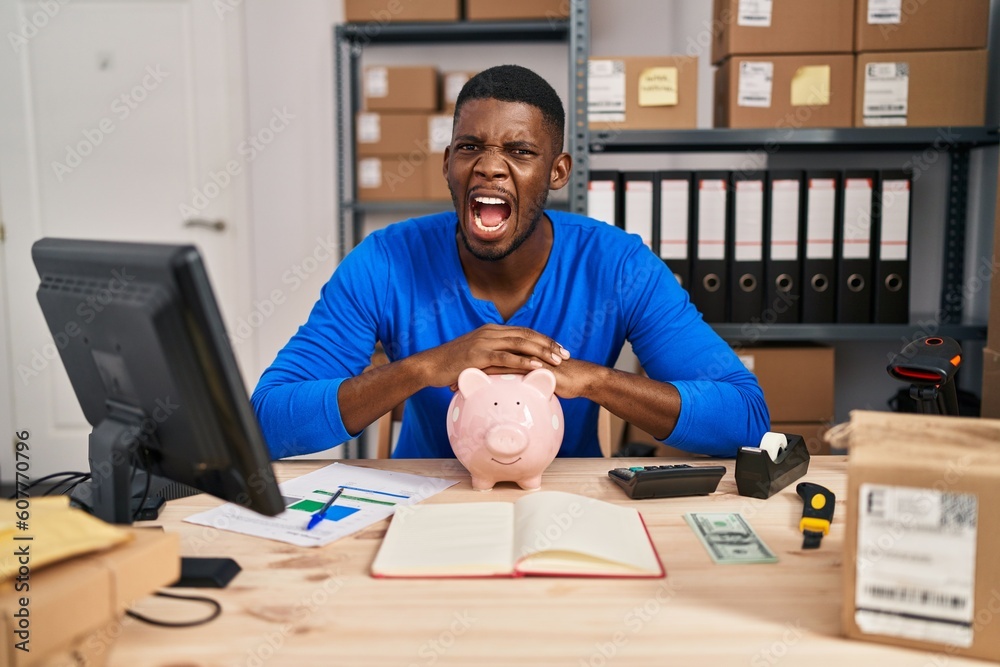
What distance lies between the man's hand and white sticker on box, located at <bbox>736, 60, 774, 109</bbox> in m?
1.16

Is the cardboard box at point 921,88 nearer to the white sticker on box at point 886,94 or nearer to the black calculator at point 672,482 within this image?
the white sticker on box at point 886,94

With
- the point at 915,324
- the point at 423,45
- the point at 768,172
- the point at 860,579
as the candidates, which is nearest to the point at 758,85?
the point at 768,172

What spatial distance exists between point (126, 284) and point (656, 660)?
1.73 ft

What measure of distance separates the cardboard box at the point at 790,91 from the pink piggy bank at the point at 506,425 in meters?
1.28

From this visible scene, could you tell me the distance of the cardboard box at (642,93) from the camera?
1.94 meters

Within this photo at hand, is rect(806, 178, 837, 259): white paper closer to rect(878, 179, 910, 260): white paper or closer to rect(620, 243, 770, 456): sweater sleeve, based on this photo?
rect(878, 179, 910, 260): white paper

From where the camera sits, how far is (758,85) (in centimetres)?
192

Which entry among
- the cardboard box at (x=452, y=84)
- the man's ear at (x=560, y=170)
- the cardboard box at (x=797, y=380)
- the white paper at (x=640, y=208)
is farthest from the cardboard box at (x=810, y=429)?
the cardboard box at (x=452, y=84)

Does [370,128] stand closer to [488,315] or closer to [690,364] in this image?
[488,315]

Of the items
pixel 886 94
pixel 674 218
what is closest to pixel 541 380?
pixel 674 218

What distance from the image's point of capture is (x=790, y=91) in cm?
191

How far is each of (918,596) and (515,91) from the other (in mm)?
977

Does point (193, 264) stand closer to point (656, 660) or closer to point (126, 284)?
point (126, 284)

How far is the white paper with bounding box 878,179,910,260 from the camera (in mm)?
1903
